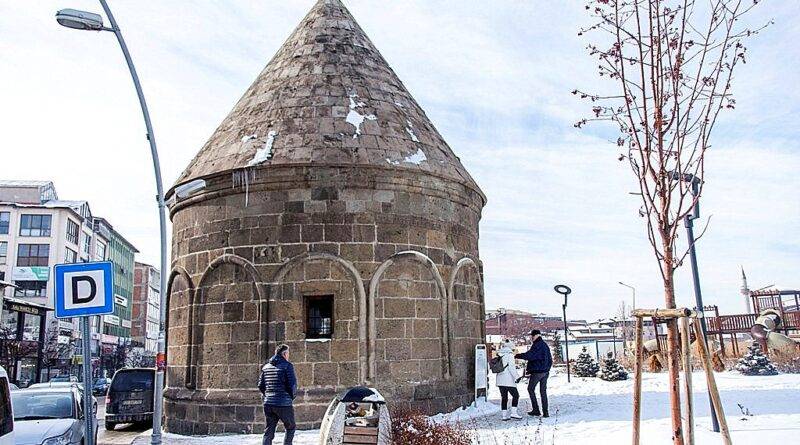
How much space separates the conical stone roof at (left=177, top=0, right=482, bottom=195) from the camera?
518 inches

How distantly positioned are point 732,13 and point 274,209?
8.87 metres

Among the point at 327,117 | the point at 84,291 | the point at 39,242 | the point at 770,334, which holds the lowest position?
the point at 770,334

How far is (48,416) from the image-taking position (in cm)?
1015

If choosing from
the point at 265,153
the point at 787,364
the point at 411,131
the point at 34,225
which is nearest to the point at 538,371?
the point at 411,131

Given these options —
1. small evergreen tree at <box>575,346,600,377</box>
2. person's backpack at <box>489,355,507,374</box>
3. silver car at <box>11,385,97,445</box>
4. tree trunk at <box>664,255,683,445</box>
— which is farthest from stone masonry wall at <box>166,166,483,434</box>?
small evergreen tree at <box>575,346,600,377</box>

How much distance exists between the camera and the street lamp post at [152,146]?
1087 centimetres

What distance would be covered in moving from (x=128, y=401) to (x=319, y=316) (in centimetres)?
669

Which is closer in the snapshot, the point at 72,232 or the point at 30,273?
the point at 30,273

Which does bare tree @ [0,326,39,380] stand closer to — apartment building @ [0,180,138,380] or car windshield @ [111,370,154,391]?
apartment building @ [0,180,138,380]

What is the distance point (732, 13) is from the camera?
20.8ft

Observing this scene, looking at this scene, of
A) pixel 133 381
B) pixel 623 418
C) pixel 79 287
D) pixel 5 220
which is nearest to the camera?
pixel 79 287

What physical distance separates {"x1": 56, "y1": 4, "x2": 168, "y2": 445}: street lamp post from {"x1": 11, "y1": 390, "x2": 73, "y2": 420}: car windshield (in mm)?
1336

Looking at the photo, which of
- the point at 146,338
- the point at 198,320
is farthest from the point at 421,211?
the point at 146,338

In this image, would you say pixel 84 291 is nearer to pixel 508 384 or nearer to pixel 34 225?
pixel 508 384
